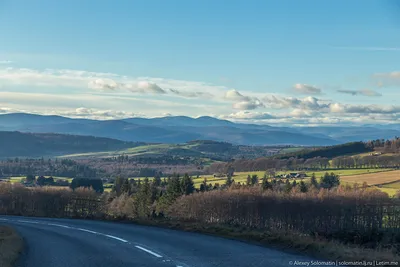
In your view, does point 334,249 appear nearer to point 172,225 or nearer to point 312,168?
point 172,225

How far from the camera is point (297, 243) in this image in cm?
1842

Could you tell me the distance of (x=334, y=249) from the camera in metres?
16.5

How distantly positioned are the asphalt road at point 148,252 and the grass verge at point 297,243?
0.91m

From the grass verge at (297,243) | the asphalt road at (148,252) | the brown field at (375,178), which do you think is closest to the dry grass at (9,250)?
the asphalt road at (148,252)

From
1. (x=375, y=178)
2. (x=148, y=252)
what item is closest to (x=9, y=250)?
(x=148, y=252)

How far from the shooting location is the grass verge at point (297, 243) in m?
15.3

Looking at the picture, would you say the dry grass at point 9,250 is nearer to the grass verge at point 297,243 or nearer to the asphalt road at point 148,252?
the asphalt road at point 148,252

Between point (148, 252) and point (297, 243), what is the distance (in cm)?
573

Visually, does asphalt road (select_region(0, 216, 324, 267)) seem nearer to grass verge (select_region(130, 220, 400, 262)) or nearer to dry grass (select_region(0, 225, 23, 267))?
dry grass (select_region(0, 225, 23, 267))

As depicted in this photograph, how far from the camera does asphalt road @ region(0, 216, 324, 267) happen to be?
15.1 metres

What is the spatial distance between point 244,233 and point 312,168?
519 ft

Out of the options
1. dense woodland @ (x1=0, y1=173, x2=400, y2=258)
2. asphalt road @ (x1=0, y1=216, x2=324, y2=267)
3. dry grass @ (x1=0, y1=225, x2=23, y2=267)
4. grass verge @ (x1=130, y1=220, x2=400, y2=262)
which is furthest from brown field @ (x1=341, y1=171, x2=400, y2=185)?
dry grass @ (x1=0, y1=225, x2=23, y2=267)

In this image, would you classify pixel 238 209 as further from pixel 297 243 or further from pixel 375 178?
pixel 375 178

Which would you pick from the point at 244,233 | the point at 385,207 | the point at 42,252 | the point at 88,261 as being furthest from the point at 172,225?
the point at 385,207
